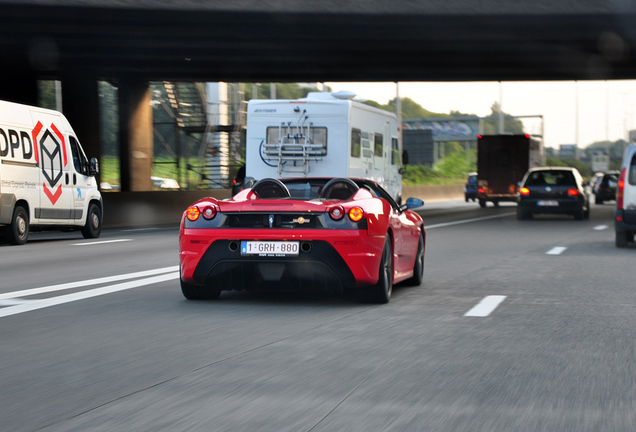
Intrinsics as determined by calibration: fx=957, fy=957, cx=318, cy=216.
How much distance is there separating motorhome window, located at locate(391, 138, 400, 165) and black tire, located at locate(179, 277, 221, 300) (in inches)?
696

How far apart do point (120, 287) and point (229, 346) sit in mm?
3848

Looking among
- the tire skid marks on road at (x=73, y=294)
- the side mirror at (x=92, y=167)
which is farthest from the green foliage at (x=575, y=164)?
the tire skid marks on road at (x=73, y=294)

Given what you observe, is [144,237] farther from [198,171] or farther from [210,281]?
[198,171]

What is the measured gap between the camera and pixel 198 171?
139ft

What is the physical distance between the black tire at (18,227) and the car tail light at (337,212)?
10.4 meters

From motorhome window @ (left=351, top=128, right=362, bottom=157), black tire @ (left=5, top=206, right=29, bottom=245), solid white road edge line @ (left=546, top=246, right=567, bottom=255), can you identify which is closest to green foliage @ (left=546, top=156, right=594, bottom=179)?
motorhome window @ (left=351, top=128, right=362, bottom=157)

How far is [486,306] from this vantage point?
834cm

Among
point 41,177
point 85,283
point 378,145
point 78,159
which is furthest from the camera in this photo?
point 378,145

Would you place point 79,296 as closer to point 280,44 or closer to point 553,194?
point 280,44

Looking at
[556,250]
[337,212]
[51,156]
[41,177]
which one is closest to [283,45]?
[51,156]

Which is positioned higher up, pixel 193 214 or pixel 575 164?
pixel 193 214

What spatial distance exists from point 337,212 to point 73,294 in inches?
112

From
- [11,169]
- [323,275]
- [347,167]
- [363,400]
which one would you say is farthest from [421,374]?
[347,167]

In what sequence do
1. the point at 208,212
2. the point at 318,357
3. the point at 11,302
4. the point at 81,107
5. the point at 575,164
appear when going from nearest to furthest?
the point at 318,357 → the point at 208,212 → the point at 11,302 → the point at 81,107 → the point at 575,164
